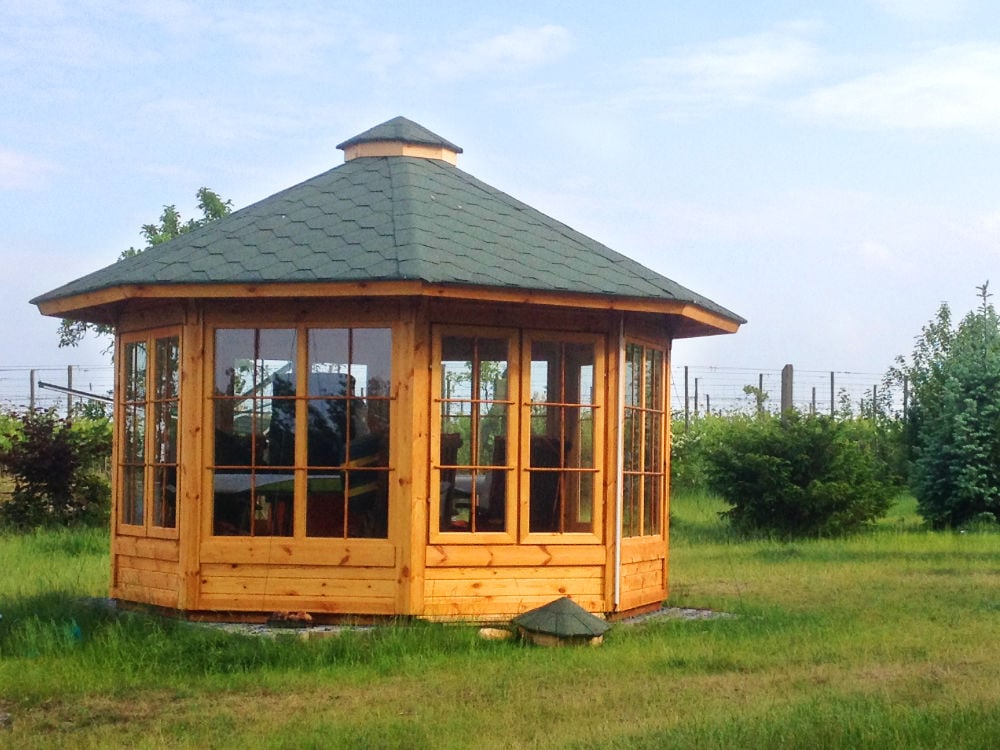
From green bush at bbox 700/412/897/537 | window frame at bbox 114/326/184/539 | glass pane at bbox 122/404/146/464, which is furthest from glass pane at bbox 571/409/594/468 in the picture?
green bush at bbox 700/412/897/537

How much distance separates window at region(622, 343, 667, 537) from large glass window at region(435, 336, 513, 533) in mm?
1215

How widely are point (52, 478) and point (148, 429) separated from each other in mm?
9651

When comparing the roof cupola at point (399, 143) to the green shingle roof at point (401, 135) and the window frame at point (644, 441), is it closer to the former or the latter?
the green shingle roof at point (401, 135)

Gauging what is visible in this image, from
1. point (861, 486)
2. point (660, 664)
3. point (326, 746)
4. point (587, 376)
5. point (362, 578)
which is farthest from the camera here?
point (861, 486)

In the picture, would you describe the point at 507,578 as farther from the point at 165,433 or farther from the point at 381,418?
the point at 165,433

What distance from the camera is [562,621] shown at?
10.2 m

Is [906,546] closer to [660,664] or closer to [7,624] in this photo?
[660,664]

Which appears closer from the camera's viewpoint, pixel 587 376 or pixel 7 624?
pixel 7 624

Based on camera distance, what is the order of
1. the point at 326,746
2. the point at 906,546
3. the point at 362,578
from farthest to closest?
the point at 906,546 < the point at 362,578 < the point at 326,746

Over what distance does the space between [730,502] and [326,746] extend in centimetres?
1529

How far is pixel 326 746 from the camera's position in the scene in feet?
22.6

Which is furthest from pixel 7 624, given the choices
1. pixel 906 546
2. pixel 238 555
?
pixel 906 546

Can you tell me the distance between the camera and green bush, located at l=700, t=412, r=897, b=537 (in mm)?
20609

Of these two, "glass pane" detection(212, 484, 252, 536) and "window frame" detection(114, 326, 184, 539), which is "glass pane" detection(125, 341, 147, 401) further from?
"glass pane" detection(212, 484, 252, 536)
